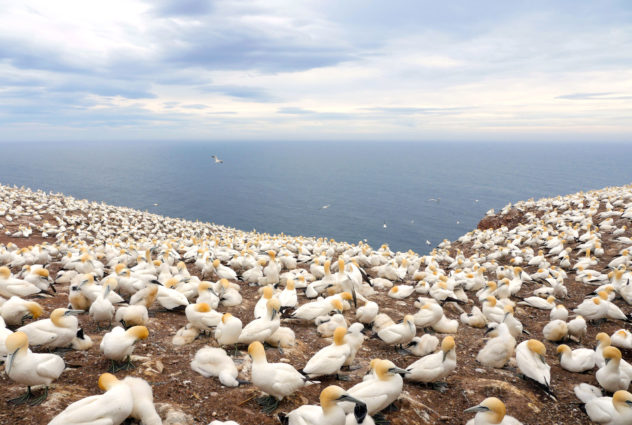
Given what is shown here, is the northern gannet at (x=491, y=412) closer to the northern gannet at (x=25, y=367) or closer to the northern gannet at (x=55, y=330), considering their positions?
the northern gannet at (x=25, y=367)

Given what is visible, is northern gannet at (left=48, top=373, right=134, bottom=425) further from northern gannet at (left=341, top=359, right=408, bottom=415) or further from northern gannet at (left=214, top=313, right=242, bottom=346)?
northern gannet at (left=341, top=359, right=408, bottom=415)

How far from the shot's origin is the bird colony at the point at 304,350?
4527mm

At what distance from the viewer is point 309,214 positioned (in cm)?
9425

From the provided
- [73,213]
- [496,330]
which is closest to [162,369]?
[496,330]

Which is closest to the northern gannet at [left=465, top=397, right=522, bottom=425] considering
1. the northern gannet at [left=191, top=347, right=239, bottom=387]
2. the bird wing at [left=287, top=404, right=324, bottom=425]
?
the bird wing at [left=287, top=404, right=324, bottom=425]

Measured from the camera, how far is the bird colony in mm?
4527

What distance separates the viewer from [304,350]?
23.4 ft

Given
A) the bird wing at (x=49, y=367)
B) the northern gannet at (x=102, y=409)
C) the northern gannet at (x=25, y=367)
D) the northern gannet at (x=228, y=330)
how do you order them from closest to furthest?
the northern gannet at (x=102, y=409)
the northern gannet at (x=25, y=367)
the bird wing at (x=49, y=367)
the northern gannet at (x=228, y=330)

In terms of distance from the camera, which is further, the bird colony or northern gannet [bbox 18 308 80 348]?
northern gannet [bbox 18 308 80 348]

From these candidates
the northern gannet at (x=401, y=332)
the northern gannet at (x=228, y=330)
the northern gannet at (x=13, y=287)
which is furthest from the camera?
the northern gannet at (x=13, y=287)

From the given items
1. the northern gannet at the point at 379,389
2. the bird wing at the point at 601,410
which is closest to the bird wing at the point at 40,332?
the northern gannet at the point at 379,389

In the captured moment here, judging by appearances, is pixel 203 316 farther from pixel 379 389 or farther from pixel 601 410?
pixel 601 410

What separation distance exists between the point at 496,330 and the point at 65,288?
1107 cm

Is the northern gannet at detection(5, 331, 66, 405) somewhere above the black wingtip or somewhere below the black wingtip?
above
